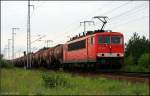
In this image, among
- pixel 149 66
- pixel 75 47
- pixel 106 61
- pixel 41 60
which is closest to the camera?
pixel 106 61

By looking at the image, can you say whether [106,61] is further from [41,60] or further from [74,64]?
[41,60]

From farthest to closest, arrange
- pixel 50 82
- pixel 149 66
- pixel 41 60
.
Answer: pixel 41 60 → pixel 149 66 → pixel 50 82

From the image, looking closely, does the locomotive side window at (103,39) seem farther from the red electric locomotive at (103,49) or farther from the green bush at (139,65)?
the green bush at (139,65)

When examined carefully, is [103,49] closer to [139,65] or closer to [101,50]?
[101,50]

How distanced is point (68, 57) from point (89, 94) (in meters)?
31.4

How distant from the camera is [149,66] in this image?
44.9 metres

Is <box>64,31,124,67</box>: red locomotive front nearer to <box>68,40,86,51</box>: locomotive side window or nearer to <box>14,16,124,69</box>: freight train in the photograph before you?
<box>14,16,124,69</box>: freight train

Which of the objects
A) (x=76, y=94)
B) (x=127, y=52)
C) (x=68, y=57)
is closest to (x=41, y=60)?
(x=127, y=52)

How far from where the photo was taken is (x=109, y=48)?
3481cm

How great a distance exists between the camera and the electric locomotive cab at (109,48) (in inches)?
1347

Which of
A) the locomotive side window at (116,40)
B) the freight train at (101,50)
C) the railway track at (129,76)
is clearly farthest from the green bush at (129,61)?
the railway track at (129,76)

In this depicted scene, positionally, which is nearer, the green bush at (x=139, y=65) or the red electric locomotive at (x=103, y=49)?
the red electric locomotive at (x=103, y=49)

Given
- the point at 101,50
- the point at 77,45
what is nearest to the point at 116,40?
the point at 101,50

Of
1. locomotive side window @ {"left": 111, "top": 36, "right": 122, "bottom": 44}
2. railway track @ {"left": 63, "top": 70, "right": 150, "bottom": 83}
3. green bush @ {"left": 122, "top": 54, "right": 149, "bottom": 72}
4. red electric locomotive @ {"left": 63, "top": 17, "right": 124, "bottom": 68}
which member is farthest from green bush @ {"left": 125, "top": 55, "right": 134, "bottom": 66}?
railway track @ {"left": 63, "top": 70, "right": 150, "bottom": 83}
